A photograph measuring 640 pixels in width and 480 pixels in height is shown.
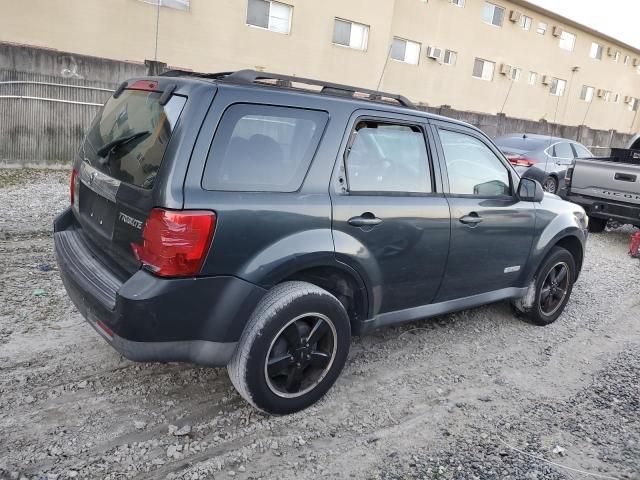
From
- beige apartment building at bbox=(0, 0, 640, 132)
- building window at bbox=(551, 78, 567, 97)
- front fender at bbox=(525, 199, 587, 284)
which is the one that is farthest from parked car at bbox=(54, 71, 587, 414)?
building window at bbox=(551, 78, 567, 97)

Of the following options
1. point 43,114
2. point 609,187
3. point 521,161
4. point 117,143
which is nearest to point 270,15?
point 43,114

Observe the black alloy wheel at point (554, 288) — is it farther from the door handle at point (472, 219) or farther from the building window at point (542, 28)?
the building window at point (542, 28)

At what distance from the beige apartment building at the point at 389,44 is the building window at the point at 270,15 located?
3cm

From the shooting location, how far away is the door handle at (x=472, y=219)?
378 cm

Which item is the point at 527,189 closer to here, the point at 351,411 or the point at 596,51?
the point at 351,411

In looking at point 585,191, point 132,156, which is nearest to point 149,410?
point 132,156

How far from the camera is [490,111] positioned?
25.7 metres

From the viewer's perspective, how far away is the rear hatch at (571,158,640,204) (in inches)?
326

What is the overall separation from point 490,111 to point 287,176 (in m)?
25.0

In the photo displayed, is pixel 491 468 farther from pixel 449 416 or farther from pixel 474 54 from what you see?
pixel 474 54

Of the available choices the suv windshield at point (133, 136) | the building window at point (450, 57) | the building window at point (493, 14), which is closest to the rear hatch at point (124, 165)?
the suv windshield at point (133, 136)

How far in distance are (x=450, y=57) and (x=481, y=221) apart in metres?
21.2

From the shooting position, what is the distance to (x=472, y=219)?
384 centimetres

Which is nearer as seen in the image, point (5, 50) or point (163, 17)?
point (5, 50)
